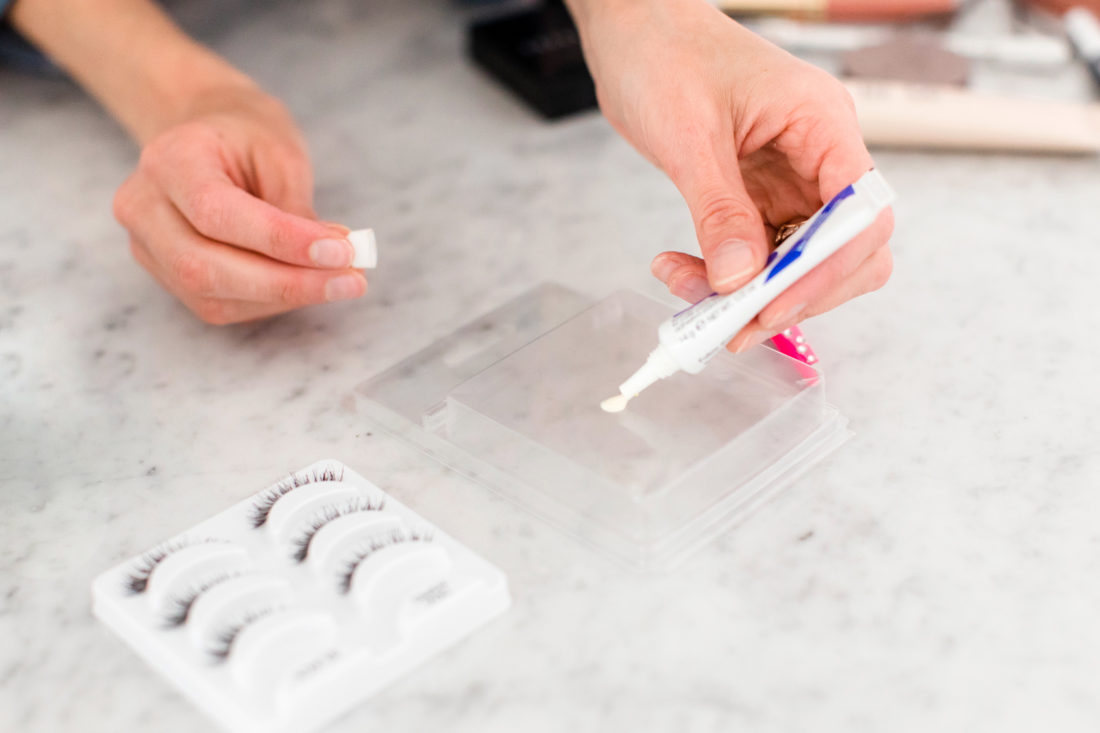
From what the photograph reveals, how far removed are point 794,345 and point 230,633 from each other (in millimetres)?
339

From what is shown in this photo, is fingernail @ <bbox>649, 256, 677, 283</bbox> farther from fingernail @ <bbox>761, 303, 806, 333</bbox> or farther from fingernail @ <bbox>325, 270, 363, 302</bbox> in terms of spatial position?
fingernail @ <bbox>325, 270, 363, 302</bbox>

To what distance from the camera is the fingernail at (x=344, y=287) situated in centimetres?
60

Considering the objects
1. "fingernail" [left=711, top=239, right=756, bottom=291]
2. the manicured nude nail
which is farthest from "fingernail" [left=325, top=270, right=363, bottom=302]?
"fingernail" [left=711, top=239, right=756, bottom=291]

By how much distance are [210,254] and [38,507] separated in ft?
0.56

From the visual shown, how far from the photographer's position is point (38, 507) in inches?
21.0

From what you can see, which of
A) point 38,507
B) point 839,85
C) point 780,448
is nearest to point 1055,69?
point 839,85

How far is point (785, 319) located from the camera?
51 cm

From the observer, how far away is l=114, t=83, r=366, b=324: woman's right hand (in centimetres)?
59

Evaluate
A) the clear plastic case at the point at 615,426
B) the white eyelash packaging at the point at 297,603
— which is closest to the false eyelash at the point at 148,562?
the white eyelash packaging at the point at 297,603

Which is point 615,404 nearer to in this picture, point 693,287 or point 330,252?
point 693,287

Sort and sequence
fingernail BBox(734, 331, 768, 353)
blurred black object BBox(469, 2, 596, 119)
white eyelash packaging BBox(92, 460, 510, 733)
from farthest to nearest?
blurred black object BBox(469, 2, 596, 119) → fingernail BBox(734, 331, 768, 353) → white eyelash packaging BBox(92, 460, 510, 733)

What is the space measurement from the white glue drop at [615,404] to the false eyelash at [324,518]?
5.0 inches

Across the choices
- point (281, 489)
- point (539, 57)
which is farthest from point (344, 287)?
point (539, 57)

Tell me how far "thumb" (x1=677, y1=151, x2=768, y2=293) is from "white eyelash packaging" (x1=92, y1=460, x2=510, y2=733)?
0.59 feet
